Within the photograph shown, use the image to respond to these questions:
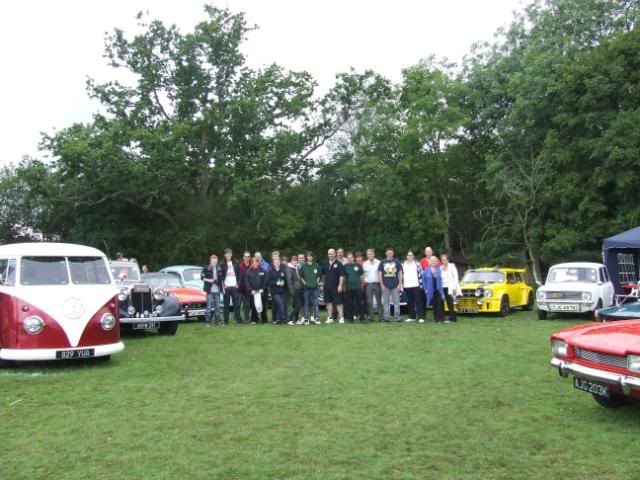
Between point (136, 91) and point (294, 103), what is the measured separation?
8927 mm

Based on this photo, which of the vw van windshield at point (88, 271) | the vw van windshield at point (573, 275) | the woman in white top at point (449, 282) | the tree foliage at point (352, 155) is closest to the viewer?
the vw van windshield at point (88, 271)

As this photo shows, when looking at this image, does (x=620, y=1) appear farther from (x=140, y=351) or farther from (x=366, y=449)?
(x=366, y=449)

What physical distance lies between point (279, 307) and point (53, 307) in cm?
741

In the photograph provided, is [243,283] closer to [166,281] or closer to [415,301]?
[166,281]

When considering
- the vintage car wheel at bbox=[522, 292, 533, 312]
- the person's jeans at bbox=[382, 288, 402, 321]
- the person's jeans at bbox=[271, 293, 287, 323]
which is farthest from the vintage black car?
the vintage car wheel at bbox=[522, 292, 533, 312]

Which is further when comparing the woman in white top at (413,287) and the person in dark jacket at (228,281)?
the person in dark jacket at (228,281)

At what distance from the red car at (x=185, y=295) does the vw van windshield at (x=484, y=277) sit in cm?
789

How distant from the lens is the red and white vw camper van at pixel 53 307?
9.55m

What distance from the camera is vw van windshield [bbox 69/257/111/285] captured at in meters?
10.6

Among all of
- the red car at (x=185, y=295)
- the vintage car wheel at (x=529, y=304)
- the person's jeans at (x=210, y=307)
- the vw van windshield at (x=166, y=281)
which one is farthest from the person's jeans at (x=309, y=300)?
the vintage car wheel at (x=529, y=304)

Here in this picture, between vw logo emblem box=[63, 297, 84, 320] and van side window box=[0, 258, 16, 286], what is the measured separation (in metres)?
0.95

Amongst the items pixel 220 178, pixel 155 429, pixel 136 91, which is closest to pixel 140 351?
pixel 155 429

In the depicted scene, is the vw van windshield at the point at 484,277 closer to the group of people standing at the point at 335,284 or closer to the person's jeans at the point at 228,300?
the group of people standing at the point at 335,284

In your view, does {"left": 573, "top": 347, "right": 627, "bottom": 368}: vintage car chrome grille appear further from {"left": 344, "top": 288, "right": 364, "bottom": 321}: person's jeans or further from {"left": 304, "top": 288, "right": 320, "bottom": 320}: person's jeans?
{"left": 304, "top": 288, "right": 320, "bottom": 320}: person's jeans
